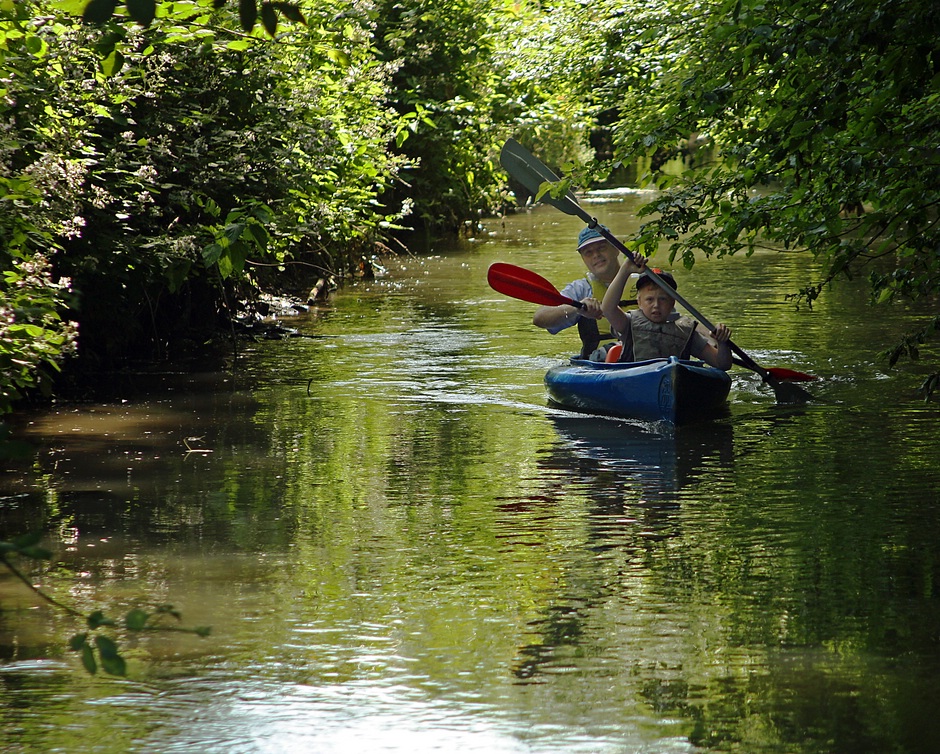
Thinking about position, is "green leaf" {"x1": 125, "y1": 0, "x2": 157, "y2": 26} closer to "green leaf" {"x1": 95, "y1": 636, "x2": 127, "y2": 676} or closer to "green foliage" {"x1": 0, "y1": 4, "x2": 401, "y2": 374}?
"green leaf" {"x1": 95, "y1": 636, "x2": 127, "y2": 676}

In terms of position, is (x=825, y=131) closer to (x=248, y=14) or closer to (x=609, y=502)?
(x=609, y=502)

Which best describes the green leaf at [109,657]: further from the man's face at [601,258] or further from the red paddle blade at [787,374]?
the man's face at [601,258]

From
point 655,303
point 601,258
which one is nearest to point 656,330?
point 655,303

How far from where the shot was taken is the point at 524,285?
9.59 meters

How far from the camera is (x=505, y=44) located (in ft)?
66.6

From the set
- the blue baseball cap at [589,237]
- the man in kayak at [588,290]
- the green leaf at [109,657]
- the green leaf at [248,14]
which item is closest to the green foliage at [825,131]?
the blue baseball cap at [589,237]

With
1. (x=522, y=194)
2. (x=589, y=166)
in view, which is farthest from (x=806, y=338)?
(x=522, y=194)

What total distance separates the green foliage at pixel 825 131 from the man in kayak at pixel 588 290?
3.51 ft

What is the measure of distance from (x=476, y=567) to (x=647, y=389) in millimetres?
3086

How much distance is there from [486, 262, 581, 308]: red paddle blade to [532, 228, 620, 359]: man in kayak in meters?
0.07

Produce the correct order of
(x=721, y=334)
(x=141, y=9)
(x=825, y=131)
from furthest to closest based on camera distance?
1. (x=721, y=334)
2. (x=825, y=131)
3. (x=141, y=9)

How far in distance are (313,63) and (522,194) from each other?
15.5 m

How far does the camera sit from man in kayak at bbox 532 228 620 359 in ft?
30.5

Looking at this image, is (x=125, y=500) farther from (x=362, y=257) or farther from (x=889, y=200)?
(x=362, y=257)
